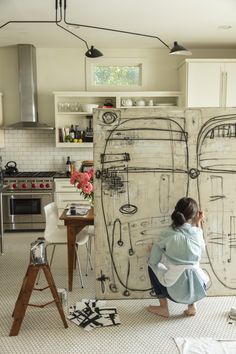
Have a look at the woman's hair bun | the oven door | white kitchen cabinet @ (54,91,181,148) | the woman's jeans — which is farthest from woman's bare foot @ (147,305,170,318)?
white kitchen cabinet @ (54,91,181,148)

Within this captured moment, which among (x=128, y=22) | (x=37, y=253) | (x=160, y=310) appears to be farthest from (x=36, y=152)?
(x=160, y=310)

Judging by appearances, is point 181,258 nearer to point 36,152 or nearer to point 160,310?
point 160,310

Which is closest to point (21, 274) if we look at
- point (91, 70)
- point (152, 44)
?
point (91, 70)

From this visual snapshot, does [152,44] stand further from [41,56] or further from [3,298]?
[3,298]

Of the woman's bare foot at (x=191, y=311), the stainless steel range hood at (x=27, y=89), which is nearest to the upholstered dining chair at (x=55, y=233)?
the woman's bare foot at (x=191, y=311)

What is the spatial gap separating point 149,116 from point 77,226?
1212mm

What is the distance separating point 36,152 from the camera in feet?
18.4

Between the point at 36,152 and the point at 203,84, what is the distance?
9.37 ft

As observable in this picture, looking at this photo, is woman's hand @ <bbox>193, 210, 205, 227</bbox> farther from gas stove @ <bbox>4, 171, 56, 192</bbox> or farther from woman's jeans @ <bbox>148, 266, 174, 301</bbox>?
gas stove @ <bbox>4, 171, 56, 192</bbox>

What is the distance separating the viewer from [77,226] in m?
3.17

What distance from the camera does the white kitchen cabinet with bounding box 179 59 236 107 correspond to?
4.98 m

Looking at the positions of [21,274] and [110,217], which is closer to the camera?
[110,217]

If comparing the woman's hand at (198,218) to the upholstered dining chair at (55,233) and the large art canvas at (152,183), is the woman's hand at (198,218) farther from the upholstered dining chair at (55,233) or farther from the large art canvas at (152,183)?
the upholstered dining chair at (55,233)

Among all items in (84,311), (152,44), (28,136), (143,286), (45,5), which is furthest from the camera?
(28,136)
